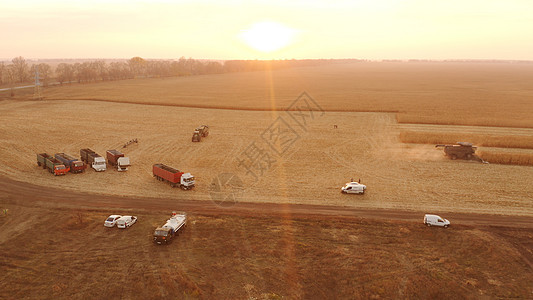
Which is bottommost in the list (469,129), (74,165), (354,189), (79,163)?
(354,189)

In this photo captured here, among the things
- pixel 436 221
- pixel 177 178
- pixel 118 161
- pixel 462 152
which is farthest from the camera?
pixel 462 152

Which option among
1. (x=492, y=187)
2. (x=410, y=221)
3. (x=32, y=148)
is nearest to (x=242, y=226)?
(x=410, y=221)

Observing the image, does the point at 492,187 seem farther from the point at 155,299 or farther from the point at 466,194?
the point at 155,299

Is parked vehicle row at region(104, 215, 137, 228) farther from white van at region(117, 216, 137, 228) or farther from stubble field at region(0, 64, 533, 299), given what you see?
stubble field at region(0, 64, 533, 299)

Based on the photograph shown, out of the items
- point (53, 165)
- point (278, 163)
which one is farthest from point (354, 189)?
point (53, 165)

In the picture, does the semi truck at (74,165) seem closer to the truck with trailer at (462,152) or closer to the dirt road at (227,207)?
the dirt road at (227,207)

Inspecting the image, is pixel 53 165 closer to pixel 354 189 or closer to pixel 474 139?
pixel 354 189

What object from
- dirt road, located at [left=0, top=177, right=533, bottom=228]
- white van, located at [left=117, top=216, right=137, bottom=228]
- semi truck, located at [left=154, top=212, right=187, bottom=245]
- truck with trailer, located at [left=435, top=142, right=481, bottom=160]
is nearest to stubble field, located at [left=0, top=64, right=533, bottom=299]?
dirt road, located at [left=0, top=177, right=533, bottom=228]
